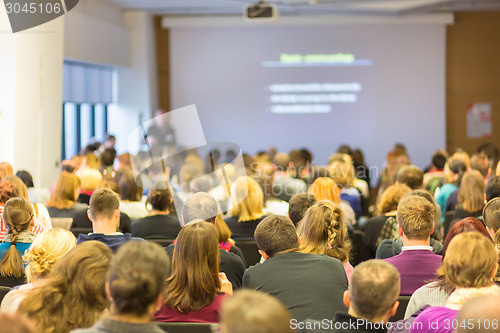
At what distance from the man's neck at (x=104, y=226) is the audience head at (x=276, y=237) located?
47.0 inches

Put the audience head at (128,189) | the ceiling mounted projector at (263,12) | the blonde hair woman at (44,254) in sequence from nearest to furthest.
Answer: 1. the blonde hair woman at (44,254)
2. the audience head at (128,189)
3. the ceiling mounted projector at (263,12)

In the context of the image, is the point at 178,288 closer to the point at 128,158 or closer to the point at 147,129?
the point at 128,158

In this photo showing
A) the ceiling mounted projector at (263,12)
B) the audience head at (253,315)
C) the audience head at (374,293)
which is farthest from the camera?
the ceiling mounted projector at (263,12)

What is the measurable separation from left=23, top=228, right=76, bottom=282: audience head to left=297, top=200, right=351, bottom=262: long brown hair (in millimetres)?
1374

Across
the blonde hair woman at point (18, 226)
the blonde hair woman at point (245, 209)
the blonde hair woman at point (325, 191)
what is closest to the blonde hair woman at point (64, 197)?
the blonde hair woman at point (245, 209)

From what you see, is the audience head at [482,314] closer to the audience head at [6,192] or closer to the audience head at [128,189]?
the audience head at [6,192]

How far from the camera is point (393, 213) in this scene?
17.0ft

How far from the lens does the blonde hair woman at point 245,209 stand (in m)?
5.35

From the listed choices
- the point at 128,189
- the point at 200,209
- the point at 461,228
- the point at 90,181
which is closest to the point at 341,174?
the point at 128,189

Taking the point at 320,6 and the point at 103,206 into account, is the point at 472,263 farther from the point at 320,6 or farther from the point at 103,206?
the point at 320,6

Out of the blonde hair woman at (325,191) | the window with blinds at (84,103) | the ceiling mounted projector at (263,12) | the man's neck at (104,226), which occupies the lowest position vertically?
the man's neck at (104,226)

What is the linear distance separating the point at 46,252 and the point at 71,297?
67cm

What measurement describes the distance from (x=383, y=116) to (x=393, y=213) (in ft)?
29.6

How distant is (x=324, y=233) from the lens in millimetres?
3793
